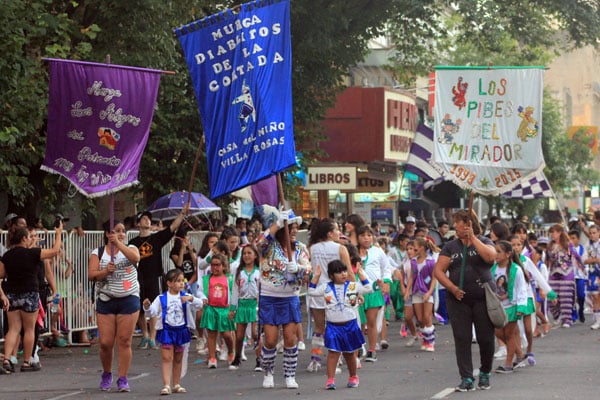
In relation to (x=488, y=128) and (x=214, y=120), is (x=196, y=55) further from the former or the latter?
(x=488, y=128)

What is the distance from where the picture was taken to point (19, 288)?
51.5 feet

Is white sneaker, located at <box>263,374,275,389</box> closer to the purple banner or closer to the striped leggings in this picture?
the purple banner

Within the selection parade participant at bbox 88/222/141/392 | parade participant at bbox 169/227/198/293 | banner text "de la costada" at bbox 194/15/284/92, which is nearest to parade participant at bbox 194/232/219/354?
parade participant at bbox 169/227/198/293

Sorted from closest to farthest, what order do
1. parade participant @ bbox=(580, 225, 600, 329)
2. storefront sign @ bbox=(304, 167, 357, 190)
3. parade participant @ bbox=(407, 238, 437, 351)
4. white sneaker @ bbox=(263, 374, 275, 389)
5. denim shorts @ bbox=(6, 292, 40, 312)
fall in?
white sneaker @ bbox=(263, 374, 275, 389) < denim shorts @ bbox=(6, 292, 40, 312) < parade participant @ bbox=(407, 238, 437, 351) < parade participant @ bbox=(580, 225, 600, 329) < storefront sign @ bbox=(304, 167, 357, 190)

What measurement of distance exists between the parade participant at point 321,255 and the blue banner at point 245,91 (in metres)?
1.45

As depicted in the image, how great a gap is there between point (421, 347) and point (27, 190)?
20.2ft

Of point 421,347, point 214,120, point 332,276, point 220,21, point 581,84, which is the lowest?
point 421,347

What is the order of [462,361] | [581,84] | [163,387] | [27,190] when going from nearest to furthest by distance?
[462,361] < [163,387] < [27,190] < [581,84]

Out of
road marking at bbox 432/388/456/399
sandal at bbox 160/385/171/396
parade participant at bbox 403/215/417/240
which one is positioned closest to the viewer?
road marking at bbox 432/388/456/399

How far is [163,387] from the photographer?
13.7 meters

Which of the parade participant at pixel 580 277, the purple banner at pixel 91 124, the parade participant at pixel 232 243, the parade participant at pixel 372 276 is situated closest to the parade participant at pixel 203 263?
the parade participant at pixel 232 243

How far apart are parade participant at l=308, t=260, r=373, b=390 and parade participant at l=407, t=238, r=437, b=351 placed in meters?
4.36

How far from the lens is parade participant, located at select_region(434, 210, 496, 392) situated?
1276 centimetres

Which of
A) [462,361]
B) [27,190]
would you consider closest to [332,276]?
[462,361]
